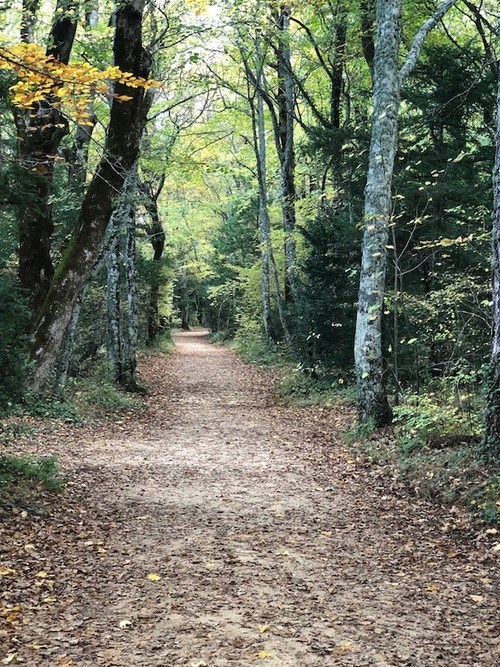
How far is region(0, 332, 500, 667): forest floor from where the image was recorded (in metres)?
3.47

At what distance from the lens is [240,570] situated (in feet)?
15.3

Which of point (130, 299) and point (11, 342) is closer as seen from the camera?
point (11, 342)

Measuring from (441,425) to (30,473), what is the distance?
17.8 feet

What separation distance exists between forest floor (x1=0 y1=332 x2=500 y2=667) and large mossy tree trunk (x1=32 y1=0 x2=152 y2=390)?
181 cm

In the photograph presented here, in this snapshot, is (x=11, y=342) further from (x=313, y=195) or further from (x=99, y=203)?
(x=313, y=195)

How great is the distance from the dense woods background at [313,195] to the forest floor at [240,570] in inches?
56.3

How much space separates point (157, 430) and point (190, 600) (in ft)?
24.4

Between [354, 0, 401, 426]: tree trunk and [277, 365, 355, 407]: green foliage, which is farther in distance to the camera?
[277, 365, 355, 407]: green foliage

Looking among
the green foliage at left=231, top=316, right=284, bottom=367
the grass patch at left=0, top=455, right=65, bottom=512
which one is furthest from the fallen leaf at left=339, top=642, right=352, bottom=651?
the green foliage at left=231, top=316, right=284, bottom=367

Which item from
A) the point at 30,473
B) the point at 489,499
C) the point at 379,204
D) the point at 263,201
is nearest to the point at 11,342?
the point at 30,473

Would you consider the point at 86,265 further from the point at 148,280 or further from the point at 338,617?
the point at 148,280

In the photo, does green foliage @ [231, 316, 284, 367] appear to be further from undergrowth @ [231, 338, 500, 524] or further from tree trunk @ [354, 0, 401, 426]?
undergrowth @ [231, 338, 500, 524]

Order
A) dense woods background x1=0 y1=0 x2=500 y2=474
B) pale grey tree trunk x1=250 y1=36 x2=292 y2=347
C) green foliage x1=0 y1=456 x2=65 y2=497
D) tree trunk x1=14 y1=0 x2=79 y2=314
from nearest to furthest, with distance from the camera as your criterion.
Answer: green foliage x1=0 y1=456 x2=65 y2=497 < dense woods background x1=0 y1=0 x2=500 y2=474 < tree trunk x1=14 y1=0 x2=79 y2=314 < pale grey tree trunk x1=250 y1=36 x2=292 y2=347

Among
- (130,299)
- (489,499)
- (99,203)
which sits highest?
(99,203)
